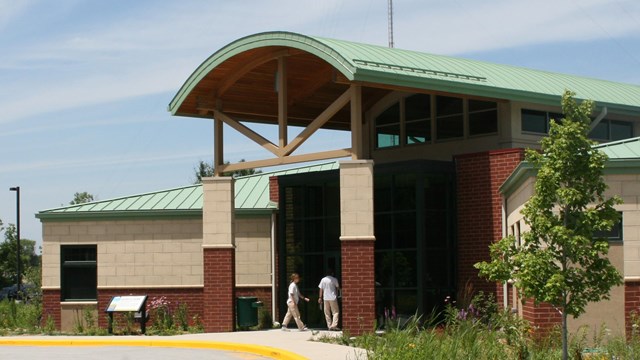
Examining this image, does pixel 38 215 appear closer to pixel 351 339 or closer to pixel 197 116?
pixel 197 116

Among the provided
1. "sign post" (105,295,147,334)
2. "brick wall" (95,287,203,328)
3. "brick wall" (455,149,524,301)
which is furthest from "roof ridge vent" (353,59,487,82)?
"brick wall" (95,287,203,328)

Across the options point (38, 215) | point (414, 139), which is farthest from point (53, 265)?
point (414, 139)

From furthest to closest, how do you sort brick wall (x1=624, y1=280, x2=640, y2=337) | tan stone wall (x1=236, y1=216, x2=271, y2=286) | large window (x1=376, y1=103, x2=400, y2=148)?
1. large window (x1=376, y1=103, x2=400, y2=148)
2. tan stone wall (x1=236, y1=216, x2=271, y2=286)
3. brick wall (x1=624, y1=280, x2=640, y2=337)

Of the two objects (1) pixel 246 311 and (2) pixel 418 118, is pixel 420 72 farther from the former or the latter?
(1) pixel 246 311

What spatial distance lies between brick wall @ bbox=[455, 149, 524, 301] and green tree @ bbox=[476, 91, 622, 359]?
948cm

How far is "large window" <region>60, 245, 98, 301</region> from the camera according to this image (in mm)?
30609

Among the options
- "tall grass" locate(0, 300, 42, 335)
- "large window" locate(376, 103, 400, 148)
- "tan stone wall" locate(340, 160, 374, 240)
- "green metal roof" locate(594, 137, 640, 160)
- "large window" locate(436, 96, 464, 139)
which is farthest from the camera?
"large window" locate(376, 103, 400, 148)

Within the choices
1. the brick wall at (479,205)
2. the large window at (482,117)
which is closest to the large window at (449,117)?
the large window at (482,117)

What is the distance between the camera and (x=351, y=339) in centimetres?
2281

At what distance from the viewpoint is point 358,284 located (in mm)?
23906

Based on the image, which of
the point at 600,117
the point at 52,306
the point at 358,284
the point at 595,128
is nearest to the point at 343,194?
the point at 358,284

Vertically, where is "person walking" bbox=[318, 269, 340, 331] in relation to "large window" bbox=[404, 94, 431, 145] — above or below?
below

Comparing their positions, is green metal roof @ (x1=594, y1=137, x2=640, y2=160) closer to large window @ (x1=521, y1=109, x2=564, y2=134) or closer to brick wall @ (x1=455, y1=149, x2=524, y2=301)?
brick wall @ (x1=455, y1=149, x2=524, y2=301)

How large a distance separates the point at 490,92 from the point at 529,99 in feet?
5.18
